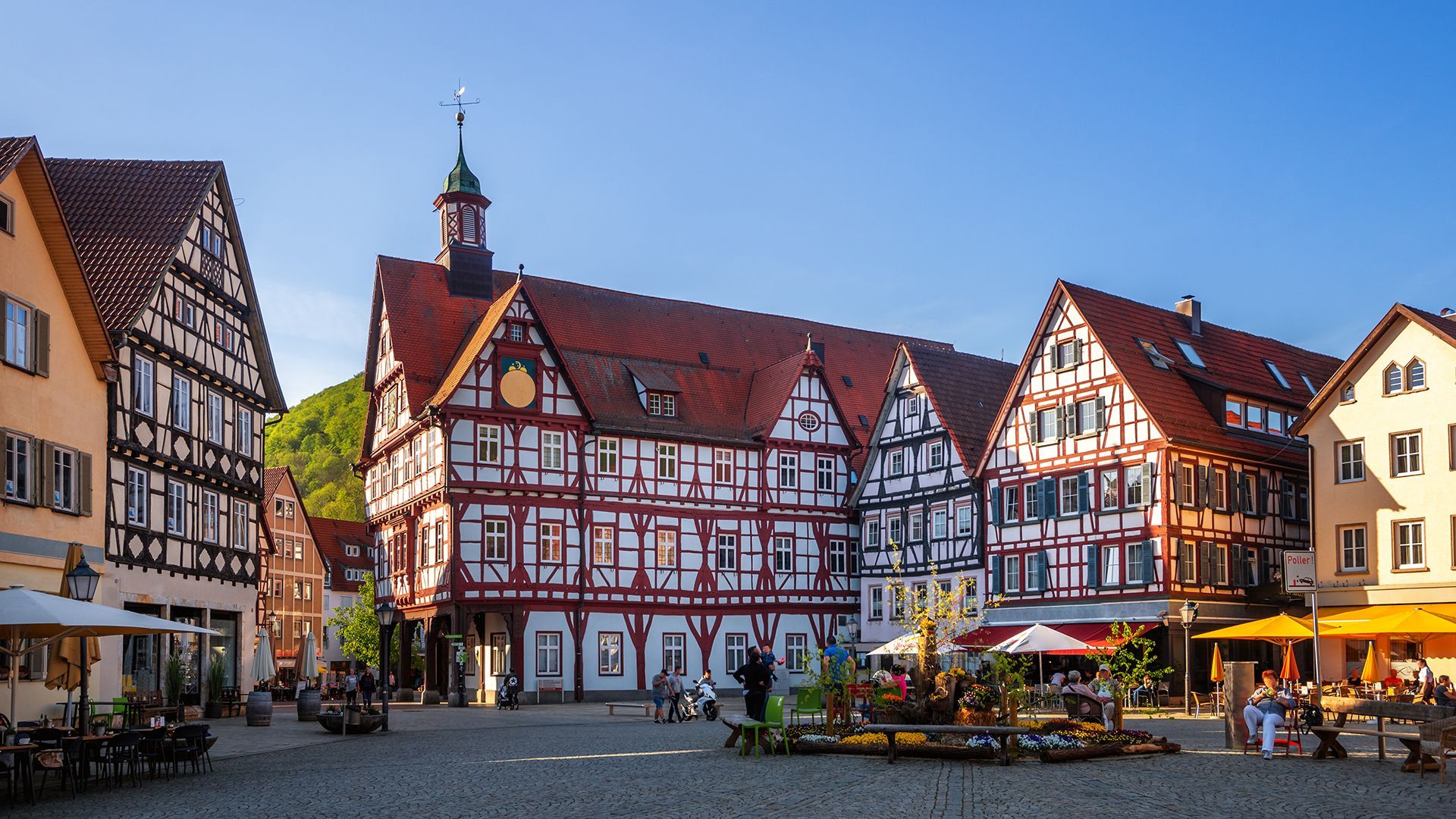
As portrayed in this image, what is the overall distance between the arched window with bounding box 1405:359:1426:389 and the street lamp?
7.91 meters

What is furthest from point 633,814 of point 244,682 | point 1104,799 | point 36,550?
point 244,682

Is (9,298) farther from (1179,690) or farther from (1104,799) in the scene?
(1179,690)

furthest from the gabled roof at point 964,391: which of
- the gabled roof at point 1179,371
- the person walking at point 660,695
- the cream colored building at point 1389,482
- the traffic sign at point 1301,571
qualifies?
the traffic sign at point 1301,571

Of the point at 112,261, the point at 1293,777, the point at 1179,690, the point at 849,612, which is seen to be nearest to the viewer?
the point at 1293,777

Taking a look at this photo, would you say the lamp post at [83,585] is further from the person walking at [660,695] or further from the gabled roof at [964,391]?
the gabled roof at [964,391]

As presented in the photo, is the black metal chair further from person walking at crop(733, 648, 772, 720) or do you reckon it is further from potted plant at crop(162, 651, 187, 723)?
potted plant at crop(162, 651, 187, 723)

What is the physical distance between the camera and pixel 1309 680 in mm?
44844

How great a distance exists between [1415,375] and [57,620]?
33570 mm

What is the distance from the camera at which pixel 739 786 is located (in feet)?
58.8

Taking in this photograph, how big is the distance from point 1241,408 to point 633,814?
115 feet

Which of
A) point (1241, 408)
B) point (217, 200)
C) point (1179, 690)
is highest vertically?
point (217, 200)

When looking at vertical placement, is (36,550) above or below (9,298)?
below

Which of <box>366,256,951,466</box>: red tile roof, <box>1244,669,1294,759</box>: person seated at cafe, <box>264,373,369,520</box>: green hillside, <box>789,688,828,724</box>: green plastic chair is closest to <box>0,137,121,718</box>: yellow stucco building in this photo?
<box>789,688,828,724</box>: green plastic chair

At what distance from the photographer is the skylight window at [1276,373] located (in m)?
49.9
